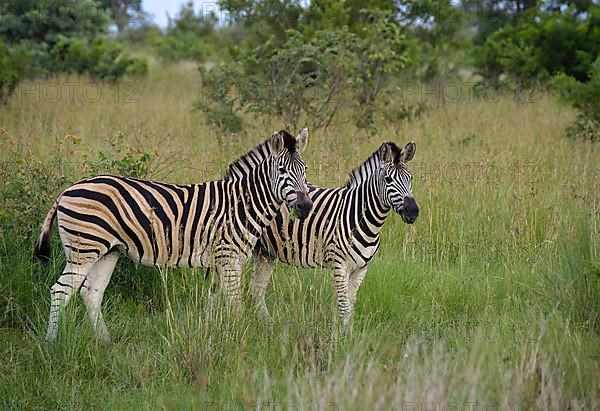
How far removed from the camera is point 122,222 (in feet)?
18.0

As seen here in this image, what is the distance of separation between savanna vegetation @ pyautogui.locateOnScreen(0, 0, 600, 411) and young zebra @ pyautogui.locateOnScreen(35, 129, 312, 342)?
0.87ft

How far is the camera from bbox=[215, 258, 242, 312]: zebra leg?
550 centimetres

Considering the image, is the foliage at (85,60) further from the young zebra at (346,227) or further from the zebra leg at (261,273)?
the young zebra at (346,227)

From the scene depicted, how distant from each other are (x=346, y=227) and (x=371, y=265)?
909 mm

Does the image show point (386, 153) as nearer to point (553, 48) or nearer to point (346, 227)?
point (346, 227)

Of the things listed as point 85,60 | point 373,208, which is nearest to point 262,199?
point 373,208

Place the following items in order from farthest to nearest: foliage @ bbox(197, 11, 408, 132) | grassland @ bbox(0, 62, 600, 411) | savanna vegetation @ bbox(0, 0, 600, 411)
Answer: foliage @ bbox(197, 11, 408, 132)
savanna vegetation @ bbox(0, 0, 600, 411)
grassland @ bbox(0, 62, 600, 411)

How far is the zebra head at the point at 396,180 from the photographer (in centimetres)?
547

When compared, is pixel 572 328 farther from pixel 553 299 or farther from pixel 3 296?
pixel 3 296

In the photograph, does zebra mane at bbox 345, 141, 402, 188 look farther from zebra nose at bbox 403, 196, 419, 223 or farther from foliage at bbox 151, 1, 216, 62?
foliage at bbox 151, 1, 216, 62

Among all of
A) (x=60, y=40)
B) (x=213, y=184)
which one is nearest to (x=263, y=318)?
(x=213, y=184)

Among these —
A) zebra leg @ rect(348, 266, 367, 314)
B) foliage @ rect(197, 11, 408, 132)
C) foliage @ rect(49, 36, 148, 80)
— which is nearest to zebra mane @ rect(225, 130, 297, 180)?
zebra leg @ rect(348, 266, 367, 314)

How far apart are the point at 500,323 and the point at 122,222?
2.87m

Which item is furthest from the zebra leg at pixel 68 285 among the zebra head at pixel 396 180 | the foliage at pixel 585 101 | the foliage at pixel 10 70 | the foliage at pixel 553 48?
the foliage at pixel 553 48
